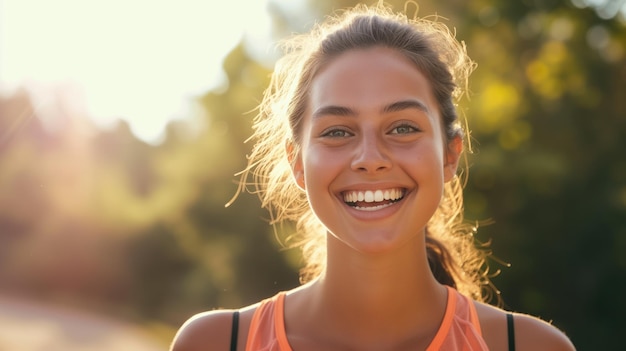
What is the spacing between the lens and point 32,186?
14.8m

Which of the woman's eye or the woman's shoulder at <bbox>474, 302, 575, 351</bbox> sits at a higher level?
the woman's eye

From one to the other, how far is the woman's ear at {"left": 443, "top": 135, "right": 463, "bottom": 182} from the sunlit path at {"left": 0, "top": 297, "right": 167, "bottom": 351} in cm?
878

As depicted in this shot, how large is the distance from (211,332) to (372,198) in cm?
65

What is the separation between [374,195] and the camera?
2363 millimetres

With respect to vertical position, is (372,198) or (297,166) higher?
(297,166)

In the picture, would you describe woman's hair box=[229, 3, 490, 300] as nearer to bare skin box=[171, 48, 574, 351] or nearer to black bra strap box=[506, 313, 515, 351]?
bare skin box=[171, 48, 574, 351]

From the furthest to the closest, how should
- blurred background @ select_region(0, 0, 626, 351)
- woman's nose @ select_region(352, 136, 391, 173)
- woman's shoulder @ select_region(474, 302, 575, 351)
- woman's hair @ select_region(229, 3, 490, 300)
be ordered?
blurred background @ select_region(0, 0, 626, 351), woman's hair @ select_region(229, 3, 490, 300), woman's shoulder @ select_region(474, 302, 575, 351), woman's nose @ select_region(352, 136, 391, 173)

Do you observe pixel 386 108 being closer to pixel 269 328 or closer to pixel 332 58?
pixel 332 58

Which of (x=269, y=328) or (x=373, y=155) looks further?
(x=269, y=328)

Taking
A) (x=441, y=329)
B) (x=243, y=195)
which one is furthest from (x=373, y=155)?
(x=243, y=195)

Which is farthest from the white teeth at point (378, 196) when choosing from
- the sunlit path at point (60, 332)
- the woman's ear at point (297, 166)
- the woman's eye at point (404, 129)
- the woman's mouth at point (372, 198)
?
the sunlit path at point (60, 332)

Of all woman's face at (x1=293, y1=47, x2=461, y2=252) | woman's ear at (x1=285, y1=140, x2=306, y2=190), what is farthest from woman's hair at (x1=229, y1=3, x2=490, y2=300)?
woman's face at (x1=293, y1=47, x2=461, y2=252)

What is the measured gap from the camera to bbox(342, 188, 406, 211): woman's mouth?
7.74 feet

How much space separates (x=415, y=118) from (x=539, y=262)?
337 inches
